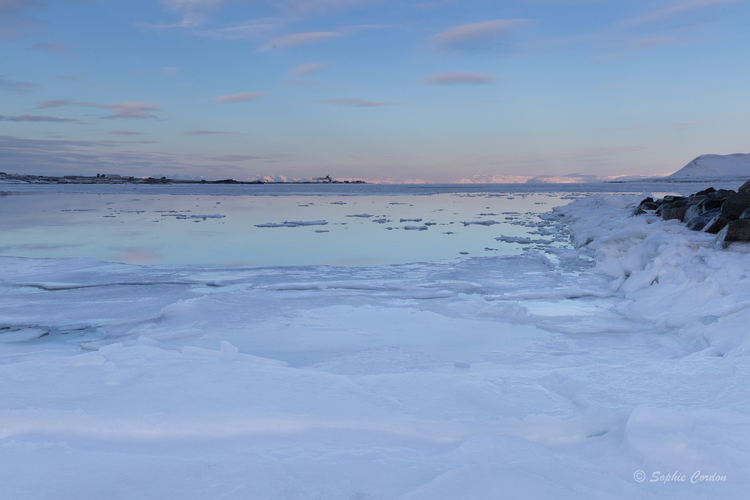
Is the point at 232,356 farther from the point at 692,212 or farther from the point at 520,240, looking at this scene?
the point at 692,212

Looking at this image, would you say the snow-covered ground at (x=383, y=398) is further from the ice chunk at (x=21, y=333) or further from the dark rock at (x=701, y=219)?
the dark rock at (x=701, y=219)

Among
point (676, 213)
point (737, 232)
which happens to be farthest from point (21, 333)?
point (676, 213)

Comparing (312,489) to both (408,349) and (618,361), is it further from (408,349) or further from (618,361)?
(618,361)

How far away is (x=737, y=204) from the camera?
7020 millimetres

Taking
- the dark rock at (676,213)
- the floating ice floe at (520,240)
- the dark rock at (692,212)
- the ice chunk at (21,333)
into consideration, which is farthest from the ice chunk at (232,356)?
the dark rock at (676,213)

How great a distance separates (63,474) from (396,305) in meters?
3.23

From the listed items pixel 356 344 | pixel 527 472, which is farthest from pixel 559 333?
pixel 527 472

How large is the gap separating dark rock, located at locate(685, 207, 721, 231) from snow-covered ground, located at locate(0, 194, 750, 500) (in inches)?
142

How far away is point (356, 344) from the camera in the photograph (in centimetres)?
345

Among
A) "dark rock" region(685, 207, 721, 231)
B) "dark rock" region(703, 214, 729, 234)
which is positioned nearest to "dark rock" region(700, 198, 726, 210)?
"dark rock" region(685, 207, 721, 231)

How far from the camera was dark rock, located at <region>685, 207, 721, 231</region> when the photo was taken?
7.73 m

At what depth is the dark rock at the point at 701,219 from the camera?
7.73 meters

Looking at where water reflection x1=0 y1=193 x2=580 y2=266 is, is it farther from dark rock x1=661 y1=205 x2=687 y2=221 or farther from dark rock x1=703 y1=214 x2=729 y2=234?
dark rock x1=703 y1=214 x2=729 y2=234

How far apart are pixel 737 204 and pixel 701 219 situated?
884mm
